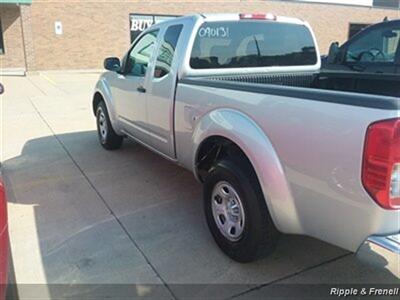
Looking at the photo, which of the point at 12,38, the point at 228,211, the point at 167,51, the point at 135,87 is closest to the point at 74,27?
the point at 12,38

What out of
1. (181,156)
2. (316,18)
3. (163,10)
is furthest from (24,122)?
(316,18)

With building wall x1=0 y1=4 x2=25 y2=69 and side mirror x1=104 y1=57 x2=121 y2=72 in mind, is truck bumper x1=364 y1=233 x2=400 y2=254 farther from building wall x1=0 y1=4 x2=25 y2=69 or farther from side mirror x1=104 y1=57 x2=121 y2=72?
building wall x1=0 y1=4 x2=25 y2=69

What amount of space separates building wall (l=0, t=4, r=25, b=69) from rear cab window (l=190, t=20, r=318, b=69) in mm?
17357

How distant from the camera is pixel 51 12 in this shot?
19.0 m

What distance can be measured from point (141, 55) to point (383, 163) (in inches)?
136

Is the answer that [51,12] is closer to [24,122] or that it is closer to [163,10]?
[163,10]

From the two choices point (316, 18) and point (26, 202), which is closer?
point (26, 202)

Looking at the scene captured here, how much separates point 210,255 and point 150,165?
93.0 inches

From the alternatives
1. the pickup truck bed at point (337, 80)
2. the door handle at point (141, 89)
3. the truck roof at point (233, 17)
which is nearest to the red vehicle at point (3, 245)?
the pickup truck bed at point (337, 80)

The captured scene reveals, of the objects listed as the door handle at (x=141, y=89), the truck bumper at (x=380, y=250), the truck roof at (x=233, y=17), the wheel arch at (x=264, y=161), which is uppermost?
the truck roof at (x=233, y=17)

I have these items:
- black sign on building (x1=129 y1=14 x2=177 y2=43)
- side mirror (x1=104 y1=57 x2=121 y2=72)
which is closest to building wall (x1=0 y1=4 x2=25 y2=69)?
black sign on building (x1=129 y1=14 x2=177 y2=43)

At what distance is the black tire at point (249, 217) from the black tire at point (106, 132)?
10.2 ft

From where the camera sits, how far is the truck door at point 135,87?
4.55 meters

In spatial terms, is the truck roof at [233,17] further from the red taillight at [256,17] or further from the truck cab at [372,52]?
the truck cab at [372,52]
